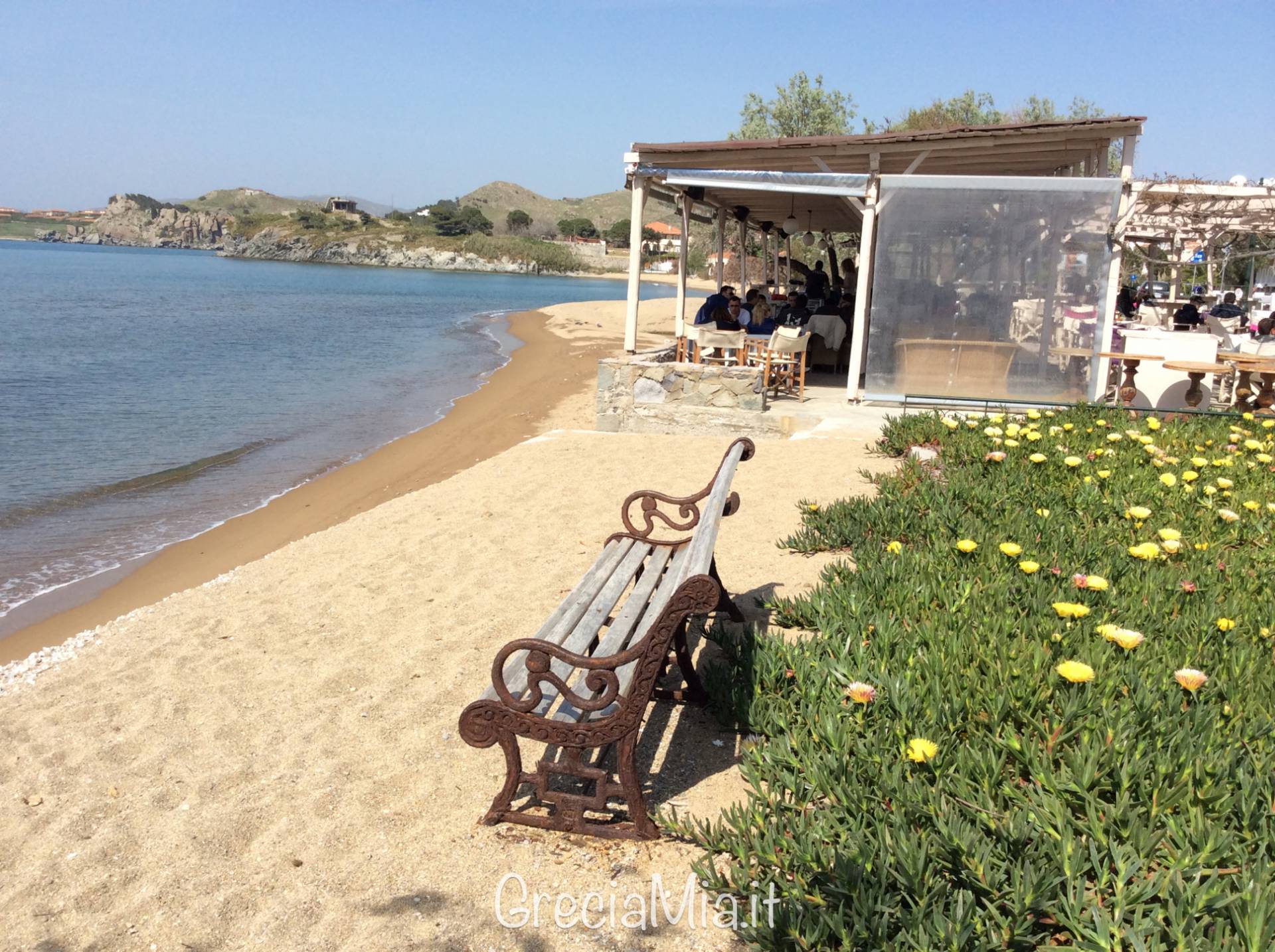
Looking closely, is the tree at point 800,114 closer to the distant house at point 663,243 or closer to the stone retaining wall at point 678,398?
the stone retaining wall at point 678,398

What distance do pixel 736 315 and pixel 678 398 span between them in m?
3.04

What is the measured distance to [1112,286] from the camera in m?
→ 10.2

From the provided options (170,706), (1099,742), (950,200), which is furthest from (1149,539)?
(950,200)

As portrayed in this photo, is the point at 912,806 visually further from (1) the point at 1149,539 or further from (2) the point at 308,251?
(2) the point at 308,251

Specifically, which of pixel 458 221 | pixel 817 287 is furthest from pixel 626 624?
pixel 458 221

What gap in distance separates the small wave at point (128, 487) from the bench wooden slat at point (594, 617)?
8685mm

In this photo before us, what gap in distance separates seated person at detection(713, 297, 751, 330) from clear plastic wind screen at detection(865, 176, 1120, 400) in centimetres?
211

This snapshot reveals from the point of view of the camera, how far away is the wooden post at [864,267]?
10.5 m

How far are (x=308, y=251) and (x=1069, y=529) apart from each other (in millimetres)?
129878

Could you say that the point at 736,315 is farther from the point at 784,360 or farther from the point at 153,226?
the point at 153,226

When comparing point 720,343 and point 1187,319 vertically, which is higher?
point 1187,319

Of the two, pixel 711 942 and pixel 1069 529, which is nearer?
pixel 711 942

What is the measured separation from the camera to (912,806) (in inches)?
101

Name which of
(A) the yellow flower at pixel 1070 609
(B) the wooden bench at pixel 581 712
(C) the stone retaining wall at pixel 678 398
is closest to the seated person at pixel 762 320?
(C) the stone retaining wall at pixel 678 398
